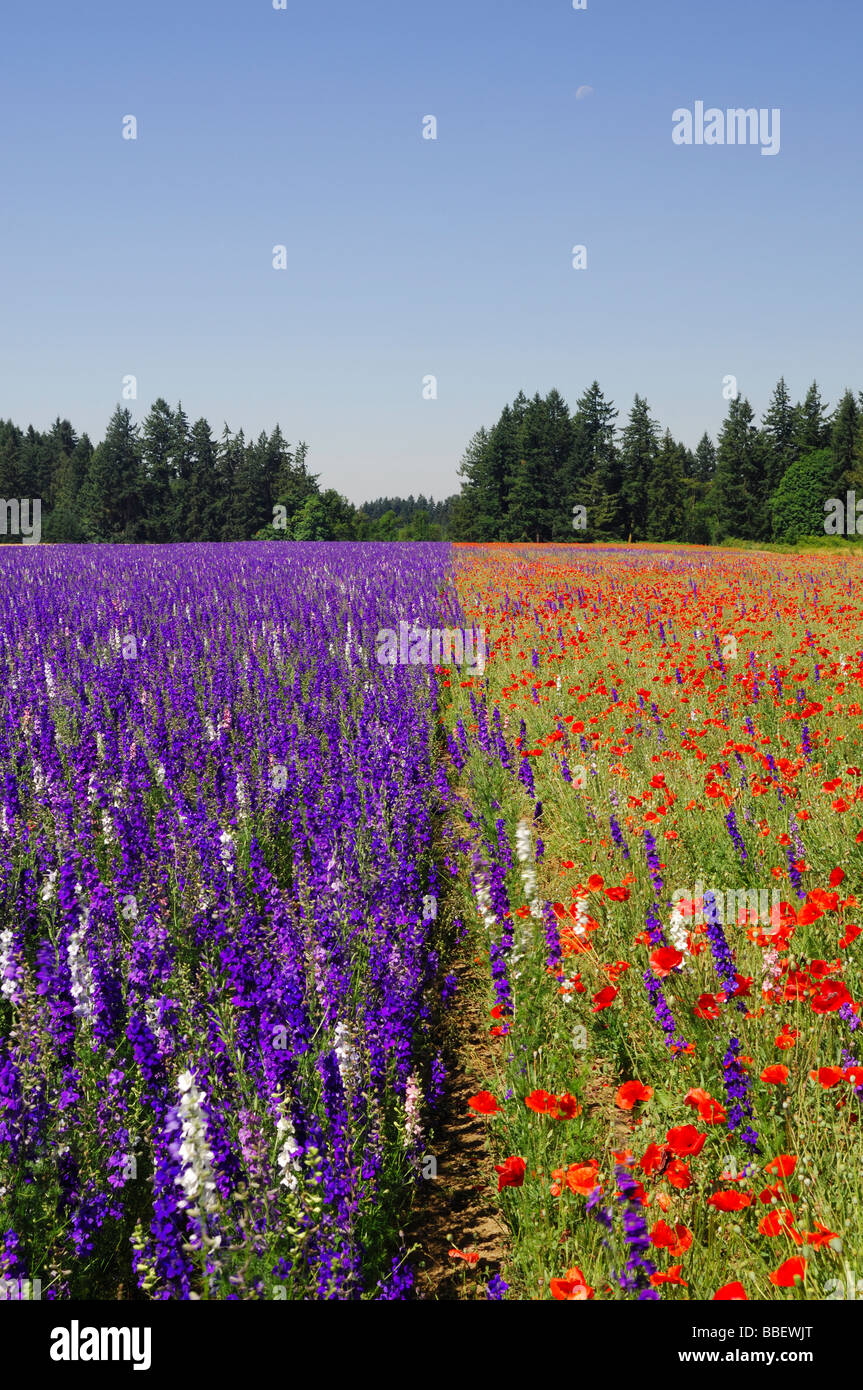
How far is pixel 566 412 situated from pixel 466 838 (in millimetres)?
72482

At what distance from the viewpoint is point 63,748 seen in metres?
5.14

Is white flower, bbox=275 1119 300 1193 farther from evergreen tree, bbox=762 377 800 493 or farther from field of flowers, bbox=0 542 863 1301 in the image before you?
evergreen tree, bbox=762 377 800 493

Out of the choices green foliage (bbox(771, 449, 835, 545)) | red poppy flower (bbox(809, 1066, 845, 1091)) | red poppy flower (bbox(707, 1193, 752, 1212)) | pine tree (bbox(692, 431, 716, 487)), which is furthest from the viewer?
pine tree (bbox(692, 431, 716, 487))

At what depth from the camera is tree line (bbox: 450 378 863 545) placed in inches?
2176

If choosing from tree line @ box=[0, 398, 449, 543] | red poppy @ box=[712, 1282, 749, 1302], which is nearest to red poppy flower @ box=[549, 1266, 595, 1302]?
red poppy @ box=[712, 1282, 749, 1302]

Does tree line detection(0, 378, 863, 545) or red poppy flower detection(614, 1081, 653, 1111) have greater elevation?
tree line detection(0, 378, 863, 545)

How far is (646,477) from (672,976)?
2340 inches

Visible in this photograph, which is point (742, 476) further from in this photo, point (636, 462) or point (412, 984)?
point (412, 984)

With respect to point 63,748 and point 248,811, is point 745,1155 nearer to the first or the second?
point 248,811

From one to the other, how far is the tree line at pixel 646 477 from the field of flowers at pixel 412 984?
49240 mm

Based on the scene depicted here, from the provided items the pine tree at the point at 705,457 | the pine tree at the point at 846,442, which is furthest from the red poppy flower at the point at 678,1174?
the pine tree at the point at 705,457

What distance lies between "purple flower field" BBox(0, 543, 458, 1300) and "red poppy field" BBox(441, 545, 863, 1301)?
1.24 feet

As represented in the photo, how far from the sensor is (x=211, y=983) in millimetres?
2574

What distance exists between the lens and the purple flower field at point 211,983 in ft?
6.19
